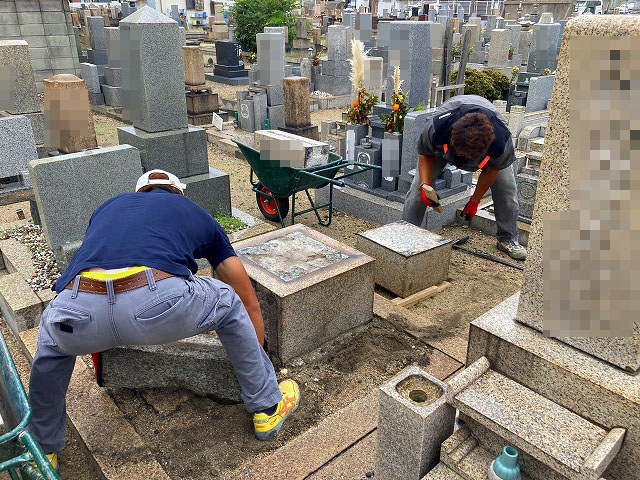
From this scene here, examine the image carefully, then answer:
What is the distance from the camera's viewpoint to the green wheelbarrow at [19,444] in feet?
5.75

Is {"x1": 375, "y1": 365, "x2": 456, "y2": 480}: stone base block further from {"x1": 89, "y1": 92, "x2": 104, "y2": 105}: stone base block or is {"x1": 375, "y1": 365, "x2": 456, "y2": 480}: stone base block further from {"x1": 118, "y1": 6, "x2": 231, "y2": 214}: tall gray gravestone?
{"x1": 89, "y1": 92, "x2": 104, "y2": 105}: stone base block

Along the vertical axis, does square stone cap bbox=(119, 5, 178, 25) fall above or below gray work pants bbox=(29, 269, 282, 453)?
above

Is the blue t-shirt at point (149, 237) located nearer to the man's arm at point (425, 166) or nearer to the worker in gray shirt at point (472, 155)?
the worker in gray shirt at point (472, 155)

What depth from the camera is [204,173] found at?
229 inches

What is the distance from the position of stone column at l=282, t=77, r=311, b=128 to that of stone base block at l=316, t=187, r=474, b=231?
3228 mm

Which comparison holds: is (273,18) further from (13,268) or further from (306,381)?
(306,381)

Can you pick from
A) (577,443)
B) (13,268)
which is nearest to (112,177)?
(13,268)

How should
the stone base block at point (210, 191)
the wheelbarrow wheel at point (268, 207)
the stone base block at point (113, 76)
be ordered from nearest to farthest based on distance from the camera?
the stone base block at point (210, 191) < the wheelbarrow wheel at point (268, 207) < the stone base block at point (113, 76)

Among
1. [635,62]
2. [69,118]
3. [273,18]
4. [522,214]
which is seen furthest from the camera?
[273,18]

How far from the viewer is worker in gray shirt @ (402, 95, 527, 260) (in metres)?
3.97

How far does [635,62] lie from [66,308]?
231cm

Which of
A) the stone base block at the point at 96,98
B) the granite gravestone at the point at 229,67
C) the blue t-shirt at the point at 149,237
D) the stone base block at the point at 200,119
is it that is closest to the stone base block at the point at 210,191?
the blue t-shirt at the point at 149,237

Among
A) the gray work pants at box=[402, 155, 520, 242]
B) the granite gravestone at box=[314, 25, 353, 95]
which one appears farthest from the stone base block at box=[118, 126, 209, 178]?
the granite gravestone at box=[314, 25, 353, 95]

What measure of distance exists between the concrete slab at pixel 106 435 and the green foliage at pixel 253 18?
19199 mm
